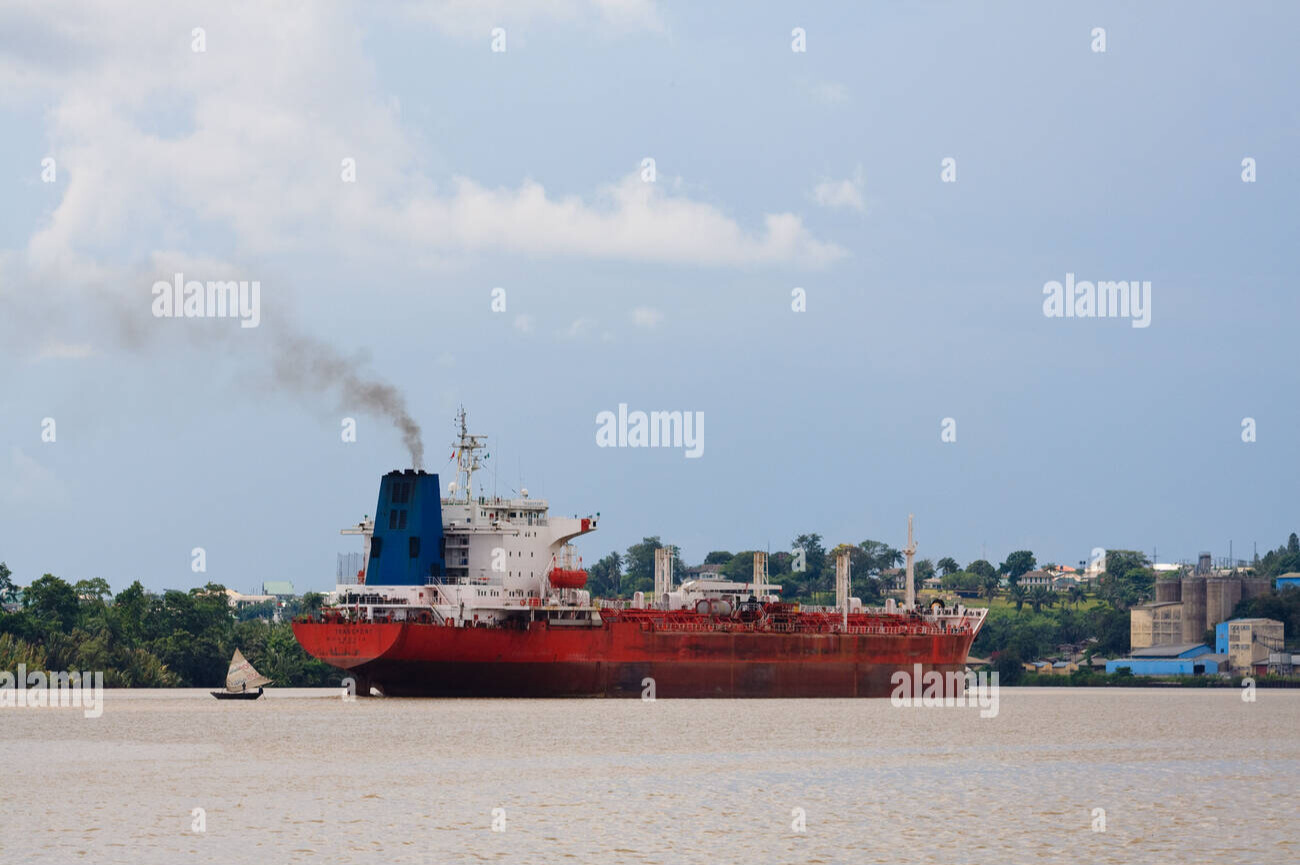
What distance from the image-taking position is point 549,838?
106 feet

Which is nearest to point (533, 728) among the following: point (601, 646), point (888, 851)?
point (601, 646)

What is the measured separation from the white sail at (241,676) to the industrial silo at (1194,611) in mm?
110024

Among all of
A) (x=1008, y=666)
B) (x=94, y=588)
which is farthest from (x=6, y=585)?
(x=1008, y=666)

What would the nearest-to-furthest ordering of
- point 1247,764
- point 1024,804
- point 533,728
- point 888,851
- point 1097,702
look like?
point 888,851 < point 1024,804 < point 1247,764 < point 533,728 < point 1097,702

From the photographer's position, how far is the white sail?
265 feet

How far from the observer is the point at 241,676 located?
267 feet

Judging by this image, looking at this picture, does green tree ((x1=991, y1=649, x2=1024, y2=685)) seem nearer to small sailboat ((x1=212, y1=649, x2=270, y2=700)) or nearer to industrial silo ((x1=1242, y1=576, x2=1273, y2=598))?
industrial silo ((x1=1242, y1=576, x2=1273, y2=598))

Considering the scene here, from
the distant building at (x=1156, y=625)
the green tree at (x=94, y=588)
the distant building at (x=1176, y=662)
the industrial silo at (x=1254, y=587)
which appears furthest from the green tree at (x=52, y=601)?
the industrial silo at (x=1254, y=587)

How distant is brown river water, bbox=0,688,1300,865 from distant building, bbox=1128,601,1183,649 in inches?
4230

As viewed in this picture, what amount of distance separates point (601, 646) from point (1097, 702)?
3406cm

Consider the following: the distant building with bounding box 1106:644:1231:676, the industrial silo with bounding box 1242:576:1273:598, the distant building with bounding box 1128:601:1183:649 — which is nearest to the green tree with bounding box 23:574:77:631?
the distant building with bounding box 1106:644:1231:676

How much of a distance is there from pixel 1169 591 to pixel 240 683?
393ft

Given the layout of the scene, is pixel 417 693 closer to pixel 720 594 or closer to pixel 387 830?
pixel 720 594

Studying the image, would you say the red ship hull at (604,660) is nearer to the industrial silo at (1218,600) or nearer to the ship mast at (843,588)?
the ship mast at (843,588)
